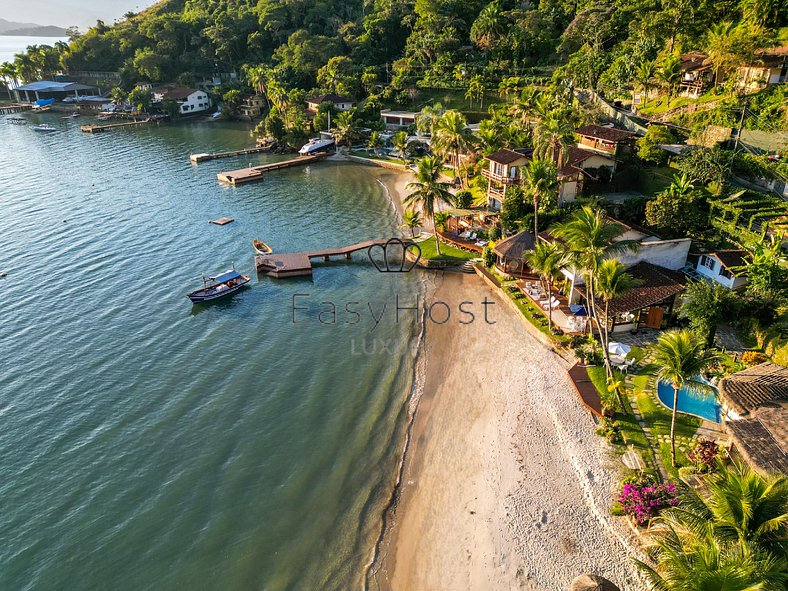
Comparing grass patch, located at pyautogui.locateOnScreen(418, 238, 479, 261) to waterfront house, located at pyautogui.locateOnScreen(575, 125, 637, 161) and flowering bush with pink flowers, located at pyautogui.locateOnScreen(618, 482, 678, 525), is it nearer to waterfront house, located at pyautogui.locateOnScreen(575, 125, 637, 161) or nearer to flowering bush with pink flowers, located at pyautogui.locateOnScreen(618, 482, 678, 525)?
waterfront house, located at pyautogui.locateOnScreen(575, 125, 637, 161)

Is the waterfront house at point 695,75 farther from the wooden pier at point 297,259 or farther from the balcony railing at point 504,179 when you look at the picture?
the wooden pier at point 297,259

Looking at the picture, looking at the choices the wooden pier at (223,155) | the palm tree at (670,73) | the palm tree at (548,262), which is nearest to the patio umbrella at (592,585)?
the palm tree at (548,262)

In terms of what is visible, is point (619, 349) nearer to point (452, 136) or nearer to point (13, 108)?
point (452, 136)

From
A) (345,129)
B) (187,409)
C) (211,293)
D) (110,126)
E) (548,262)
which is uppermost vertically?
(345,129)

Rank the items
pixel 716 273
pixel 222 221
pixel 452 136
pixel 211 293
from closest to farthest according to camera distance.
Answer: pixel 716 273
pixel 211 293
pixel 452 136
pixel 222 221

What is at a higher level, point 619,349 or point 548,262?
point 548,262

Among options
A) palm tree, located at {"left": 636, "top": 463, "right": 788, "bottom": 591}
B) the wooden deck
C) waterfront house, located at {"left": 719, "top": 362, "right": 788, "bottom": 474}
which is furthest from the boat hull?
palm tree, located at {"left": 636, "top": 463, "right": 788, "bottom": 591}

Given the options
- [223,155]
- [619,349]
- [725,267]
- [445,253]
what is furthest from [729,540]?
[223,155]

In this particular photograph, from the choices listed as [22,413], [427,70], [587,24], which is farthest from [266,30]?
[22,413]
